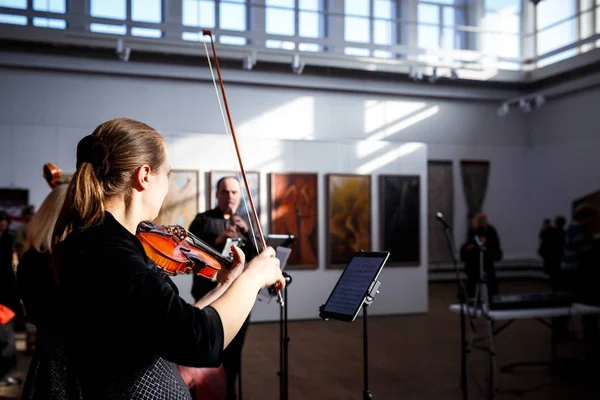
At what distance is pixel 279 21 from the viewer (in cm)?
1238

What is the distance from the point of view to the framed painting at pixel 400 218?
10016 millimetres

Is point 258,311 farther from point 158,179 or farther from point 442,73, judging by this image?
point 158,179

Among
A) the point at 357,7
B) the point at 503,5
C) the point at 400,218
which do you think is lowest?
the point at 400,218

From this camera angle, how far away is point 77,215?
1522mm

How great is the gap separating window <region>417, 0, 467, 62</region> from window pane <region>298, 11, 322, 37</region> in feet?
7.58

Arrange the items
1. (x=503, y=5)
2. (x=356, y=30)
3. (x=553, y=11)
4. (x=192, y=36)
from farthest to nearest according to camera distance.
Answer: (x=503, y=5) → (x=553, y=11) → (x=356, y=30) → (x=192, y=36)

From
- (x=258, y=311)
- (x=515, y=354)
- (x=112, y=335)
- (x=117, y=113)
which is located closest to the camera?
(x=112, y=335)

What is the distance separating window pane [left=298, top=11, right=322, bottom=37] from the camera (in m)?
12.6

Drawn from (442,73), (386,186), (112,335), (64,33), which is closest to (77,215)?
(112,335)

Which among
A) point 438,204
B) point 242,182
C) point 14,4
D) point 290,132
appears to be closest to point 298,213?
point 242,182

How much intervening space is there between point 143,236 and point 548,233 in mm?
10161

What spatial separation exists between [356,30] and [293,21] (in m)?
1.41

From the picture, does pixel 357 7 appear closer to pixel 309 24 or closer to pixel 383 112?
pixel 309 24

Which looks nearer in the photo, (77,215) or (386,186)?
(77,215)
